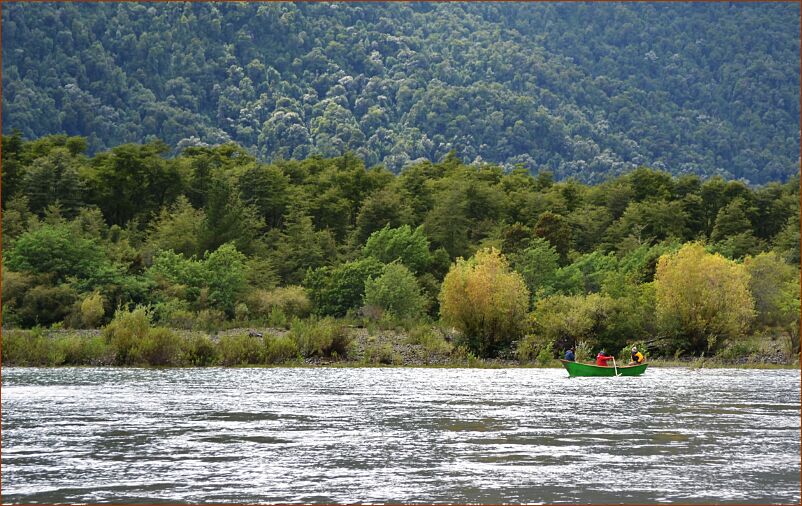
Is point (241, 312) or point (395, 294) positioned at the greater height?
point (395, 294)

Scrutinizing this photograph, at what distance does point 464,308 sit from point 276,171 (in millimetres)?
68808

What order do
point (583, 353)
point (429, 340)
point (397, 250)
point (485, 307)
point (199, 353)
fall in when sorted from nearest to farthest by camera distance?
1. point (199, 353)
2. point (583, 353)
3. point (485, 307)
4. point (429, 340)
5. point (397, 250)

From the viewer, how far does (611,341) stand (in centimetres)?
6962

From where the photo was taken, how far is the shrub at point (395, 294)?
278ft

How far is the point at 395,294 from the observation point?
278 ft

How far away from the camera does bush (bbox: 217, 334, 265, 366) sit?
206ft

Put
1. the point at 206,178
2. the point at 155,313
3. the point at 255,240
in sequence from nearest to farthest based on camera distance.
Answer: the point at 155,313
the point at 255,240
the point at 206,178

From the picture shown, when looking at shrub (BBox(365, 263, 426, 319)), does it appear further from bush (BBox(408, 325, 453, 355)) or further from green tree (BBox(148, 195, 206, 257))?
green tree (BBox(148, 195, 206, 257))

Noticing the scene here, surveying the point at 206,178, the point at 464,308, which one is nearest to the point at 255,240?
the point at 206,178

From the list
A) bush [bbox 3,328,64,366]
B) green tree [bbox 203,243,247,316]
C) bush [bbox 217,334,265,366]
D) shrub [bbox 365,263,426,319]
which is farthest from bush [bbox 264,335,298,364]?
green tree [bbox 203,243,247,316]

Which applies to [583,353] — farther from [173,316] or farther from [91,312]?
[91,312]

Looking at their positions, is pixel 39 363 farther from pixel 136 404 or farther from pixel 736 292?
pixel 736 292

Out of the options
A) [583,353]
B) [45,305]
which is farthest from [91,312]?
[583,353]

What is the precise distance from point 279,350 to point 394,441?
109 ft
